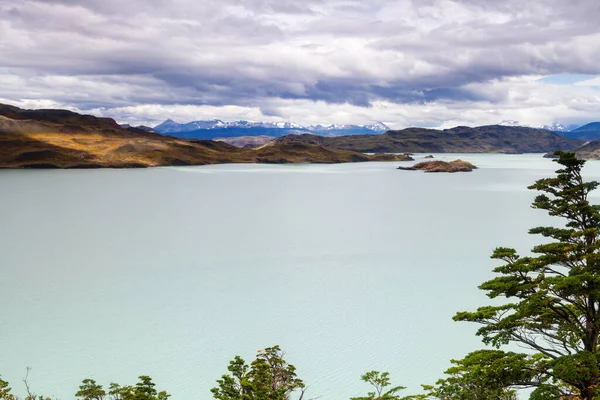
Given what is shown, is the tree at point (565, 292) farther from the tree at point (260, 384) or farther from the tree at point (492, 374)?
the tree at point (260, 384)

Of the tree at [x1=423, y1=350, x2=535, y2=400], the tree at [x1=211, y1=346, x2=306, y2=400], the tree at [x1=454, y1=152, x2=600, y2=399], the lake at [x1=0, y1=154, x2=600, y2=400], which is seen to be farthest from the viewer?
the lake at [x1=0, y1=154, x2=600, y2=400]

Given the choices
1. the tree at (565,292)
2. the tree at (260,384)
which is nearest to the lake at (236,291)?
the tree at (260,384)

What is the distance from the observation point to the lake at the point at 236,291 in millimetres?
23766

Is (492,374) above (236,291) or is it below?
above

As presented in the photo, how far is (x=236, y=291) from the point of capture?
117 ft

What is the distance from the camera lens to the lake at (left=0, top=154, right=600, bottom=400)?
78.0ft

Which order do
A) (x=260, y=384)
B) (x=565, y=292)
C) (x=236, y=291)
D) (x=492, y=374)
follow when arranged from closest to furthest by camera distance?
(x=565, y=292)
(x=492, y=374)
(x=260, y=384)
(x=236, y=291)

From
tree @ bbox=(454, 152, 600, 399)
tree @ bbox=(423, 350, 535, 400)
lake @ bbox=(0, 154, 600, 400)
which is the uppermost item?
tree @ bbox=(454, 152, 600, 399)

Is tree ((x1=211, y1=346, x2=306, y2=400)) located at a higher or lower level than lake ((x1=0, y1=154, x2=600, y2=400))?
higher

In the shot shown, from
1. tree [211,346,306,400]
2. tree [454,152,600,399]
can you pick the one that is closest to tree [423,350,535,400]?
tree [454,152,600,399]

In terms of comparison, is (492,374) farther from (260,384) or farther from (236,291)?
(236,291)

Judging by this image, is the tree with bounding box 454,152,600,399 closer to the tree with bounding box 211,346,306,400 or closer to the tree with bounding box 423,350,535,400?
the tree with bounding box 423,350,535,400

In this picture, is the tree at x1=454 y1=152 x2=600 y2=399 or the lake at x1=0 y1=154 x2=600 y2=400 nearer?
the tree at x1=454 y1=152 x2=600 y2=399

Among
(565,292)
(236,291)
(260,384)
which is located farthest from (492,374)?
(236,291)
